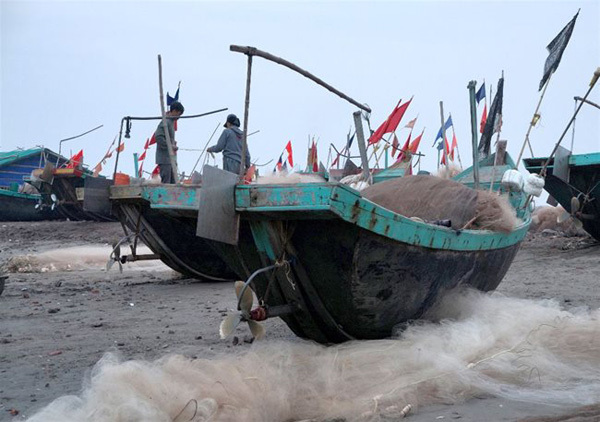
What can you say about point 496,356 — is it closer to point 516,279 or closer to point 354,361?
point 354,361

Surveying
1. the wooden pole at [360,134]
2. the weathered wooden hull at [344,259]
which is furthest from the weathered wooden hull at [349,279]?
the wooden pole at [360,134]

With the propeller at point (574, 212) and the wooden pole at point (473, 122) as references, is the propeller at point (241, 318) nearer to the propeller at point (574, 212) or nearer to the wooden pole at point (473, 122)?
the wooden pole at point (473, 122)

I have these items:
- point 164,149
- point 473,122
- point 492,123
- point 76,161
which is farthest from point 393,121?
point 76,161

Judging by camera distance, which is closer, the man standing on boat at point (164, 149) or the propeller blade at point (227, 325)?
the propeller blade at point (227, 325)

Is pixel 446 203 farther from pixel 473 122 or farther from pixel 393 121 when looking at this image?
pixel 393 121

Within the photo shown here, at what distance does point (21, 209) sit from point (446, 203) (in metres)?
23.9

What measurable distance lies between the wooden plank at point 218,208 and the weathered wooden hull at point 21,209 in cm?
2365

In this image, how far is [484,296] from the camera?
586 centimetres

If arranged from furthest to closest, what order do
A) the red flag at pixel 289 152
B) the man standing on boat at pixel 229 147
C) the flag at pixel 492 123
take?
the red flag at pixel 289 152
the man standing on boat at pixel 229 147
the flag at pixel 492 123

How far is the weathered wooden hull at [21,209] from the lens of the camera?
27.1 metres

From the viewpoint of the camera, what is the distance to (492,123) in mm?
9406

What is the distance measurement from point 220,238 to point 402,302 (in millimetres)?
1379

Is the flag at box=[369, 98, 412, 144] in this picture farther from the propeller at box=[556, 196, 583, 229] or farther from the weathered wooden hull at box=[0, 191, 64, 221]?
the weathered wooden hull at box=[0, 191, 64, 221]

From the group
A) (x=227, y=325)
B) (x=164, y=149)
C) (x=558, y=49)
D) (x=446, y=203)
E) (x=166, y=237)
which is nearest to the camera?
(x=227, y=325)
